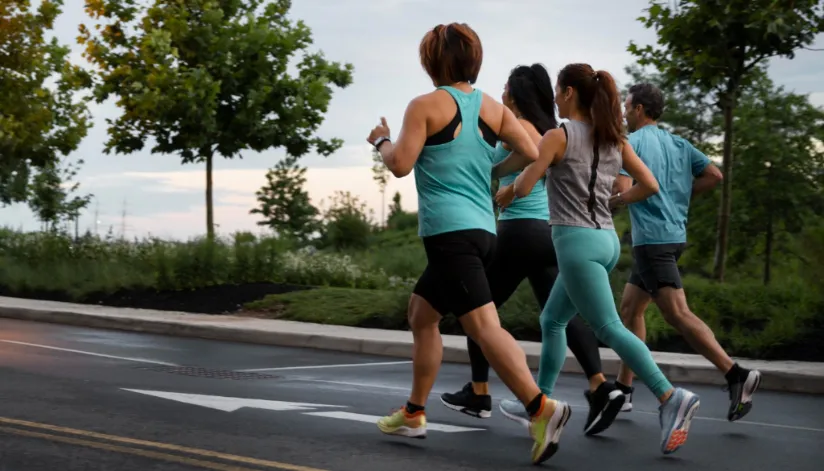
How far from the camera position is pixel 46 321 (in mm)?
16047

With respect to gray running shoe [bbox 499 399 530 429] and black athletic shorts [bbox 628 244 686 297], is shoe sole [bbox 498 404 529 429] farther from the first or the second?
black athletic shorts [bbox 628 244 686 297]

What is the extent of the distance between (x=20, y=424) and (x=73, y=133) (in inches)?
1182

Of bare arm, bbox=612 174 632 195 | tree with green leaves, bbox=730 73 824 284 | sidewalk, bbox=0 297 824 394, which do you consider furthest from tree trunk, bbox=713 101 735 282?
bare arm, bbox=612 174 632 195

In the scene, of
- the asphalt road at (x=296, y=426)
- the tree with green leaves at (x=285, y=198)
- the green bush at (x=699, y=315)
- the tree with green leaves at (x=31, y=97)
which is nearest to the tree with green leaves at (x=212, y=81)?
the tree with green leaves at (x=31, y=97)

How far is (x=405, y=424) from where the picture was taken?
21.0 feet

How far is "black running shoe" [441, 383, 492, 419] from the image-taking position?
728 cm

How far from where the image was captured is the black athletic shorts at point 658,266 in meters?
7.45

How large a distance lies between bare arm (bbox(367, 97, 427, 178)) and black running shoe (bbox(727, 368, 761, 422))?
278cm

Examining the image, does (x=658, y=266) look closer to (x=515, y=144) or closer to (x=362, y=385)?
(x=515, y=144)

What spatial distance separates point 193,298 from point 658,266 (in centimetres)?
1142

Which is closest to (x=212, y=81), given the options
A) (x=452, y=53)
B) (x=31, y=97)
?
(x=31, y=97)

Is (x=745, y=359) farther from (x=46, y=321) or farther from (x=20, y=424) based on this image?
(x=46, y=321)

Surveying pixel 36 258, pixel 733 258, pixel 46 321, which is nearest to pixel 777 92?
pixel 733 258

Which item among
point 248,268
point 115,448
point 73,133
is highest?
point 73,133
